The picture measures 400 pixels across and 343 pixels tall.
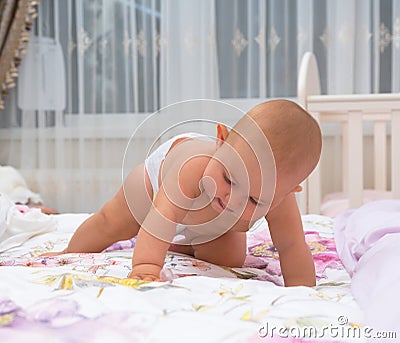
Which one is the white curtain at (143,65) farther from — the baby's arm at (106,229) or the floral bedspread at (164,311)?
the floral bedspread at (164,311)

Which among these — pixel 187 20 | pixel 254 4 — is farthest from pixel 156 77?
pixel 254 4

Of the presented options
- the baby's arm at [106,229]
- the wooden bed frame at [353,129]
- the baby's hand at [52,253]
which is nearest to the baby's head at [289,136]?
the baby's arm at [106,229]

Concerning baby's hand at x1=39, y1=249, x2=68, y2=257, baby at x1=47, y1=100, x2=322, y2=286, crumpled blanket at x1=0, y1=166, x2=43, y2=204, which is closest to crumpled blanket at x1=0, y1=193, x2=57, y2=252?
baby's hand at x1=39, y1=249, x2=68, y2=257

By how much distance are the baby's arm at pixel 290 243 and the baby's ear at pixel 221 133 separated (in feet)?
0.53

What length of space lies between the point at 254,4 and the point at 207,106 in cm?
170

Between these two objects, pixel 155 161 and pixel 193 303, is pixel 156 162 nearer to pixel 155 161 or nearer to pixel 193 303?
pixel 155 161

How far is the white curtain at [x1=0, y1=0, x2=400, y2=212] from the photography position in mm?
2463

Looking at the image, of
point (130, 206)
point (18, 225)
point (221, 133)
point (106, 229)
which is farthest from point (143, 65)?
point (221, 133)

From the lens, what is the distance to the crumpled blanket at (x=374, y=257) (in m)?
0.73

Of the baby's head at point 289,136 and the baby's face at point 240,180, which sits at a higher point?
the baby's head at point 289,136

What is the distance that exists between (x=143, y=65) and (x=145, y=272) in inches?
71.3

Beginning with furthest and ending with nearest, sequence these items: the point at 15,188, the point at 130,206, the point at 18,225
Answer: the point at 15,188
the point at 18,225
the point at 130,206

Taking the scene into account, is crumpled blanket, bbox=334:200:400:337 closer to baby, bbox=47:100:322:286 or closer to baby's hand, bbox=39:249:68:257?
baby, bbox=47:100:322:286

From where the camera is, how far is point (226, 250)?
1113 millimetres
